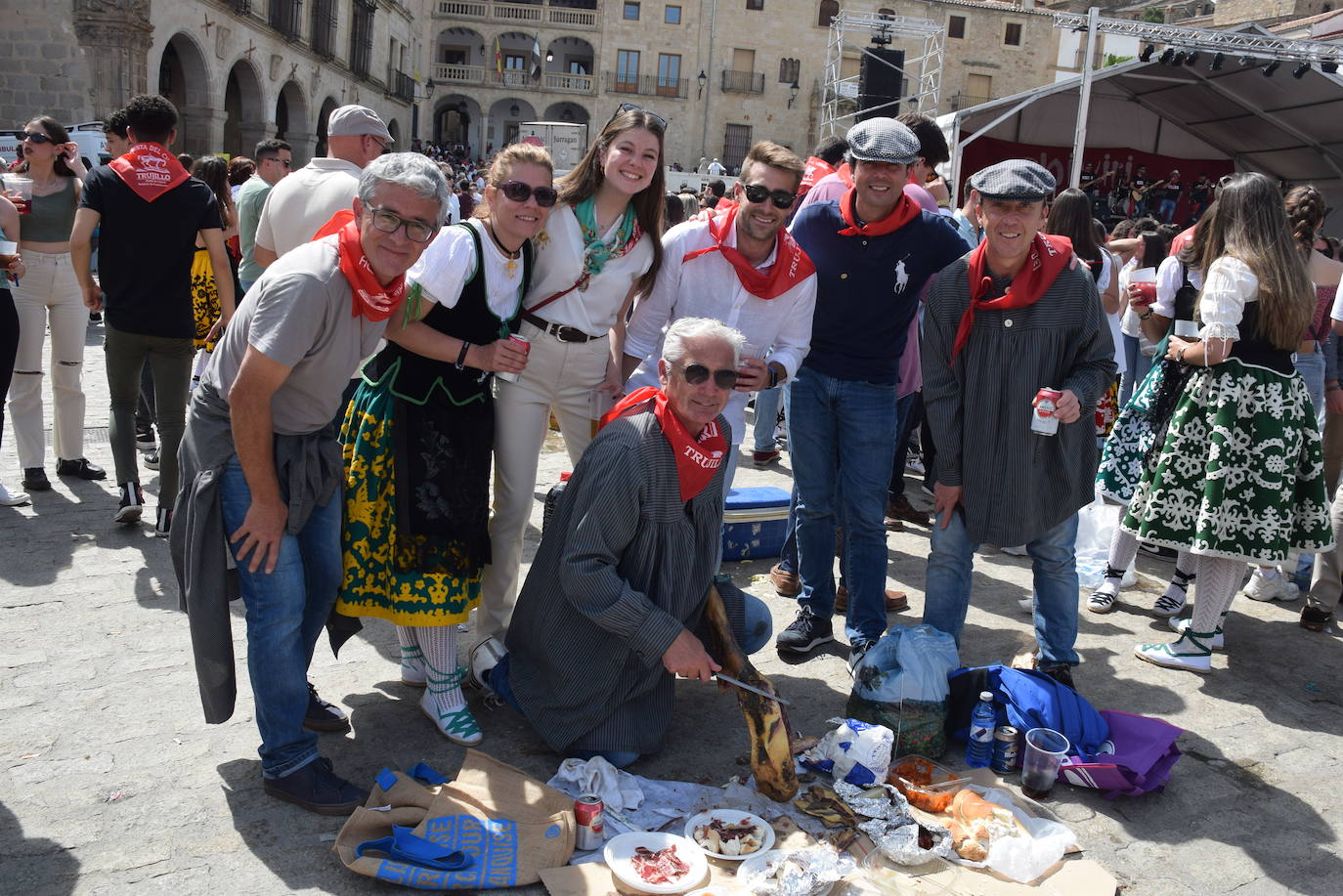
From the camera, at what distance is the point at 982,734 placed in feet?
10.9

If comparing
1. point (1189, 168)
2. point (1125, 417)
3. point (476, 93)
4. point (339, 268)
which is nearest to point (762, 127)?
point (476, 93)

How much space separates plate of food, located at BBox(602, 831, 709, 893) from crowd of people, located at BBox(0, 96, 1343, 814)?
443 millimetres

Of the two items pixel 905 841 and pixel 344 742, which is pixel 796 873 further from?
pixel 344 742

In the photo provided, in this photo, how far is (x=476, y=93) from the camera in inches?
1821

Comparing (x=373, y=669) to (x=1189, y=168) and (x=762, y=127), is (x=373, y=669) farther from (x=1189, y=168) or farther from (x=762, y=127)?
(x=762, y=127)

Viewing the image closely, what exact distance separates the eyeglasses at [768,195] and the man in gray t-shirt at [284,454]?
1.25 meters

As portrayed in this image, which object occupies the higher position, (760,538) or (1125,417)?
(1125,417)

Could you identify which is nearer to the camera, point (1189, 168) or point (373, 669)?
point (373, 669)

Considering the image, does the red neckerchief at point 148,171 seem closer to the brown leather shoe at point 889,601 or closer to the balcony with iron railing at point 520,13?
the brown leather shoe at point 889,601

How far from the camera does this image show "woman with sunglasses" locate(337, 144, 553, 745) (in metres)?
3.18

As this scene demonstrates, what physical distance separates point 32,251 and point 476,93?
143ft

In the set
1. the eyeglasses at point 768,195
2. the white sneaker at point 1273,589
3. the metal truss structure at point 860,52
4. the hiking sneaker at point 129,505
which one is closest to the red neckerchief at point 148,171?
the hiking sneaker at point 129,505

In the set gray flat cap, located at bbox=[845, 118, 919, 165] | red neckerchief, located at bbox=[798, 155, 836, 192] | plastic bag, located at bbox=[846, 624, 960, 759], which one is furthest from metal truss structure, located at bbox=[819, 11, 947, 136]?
plastic bag, located at bbox=[846, 624, 960, 759]

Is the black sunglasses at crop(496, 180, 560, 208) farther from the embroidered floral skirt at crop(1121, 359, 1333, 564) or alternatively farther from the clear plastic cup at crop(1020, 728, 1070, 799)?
the embroidered floral skirt at crop(1121, 359, 1333, 564)
